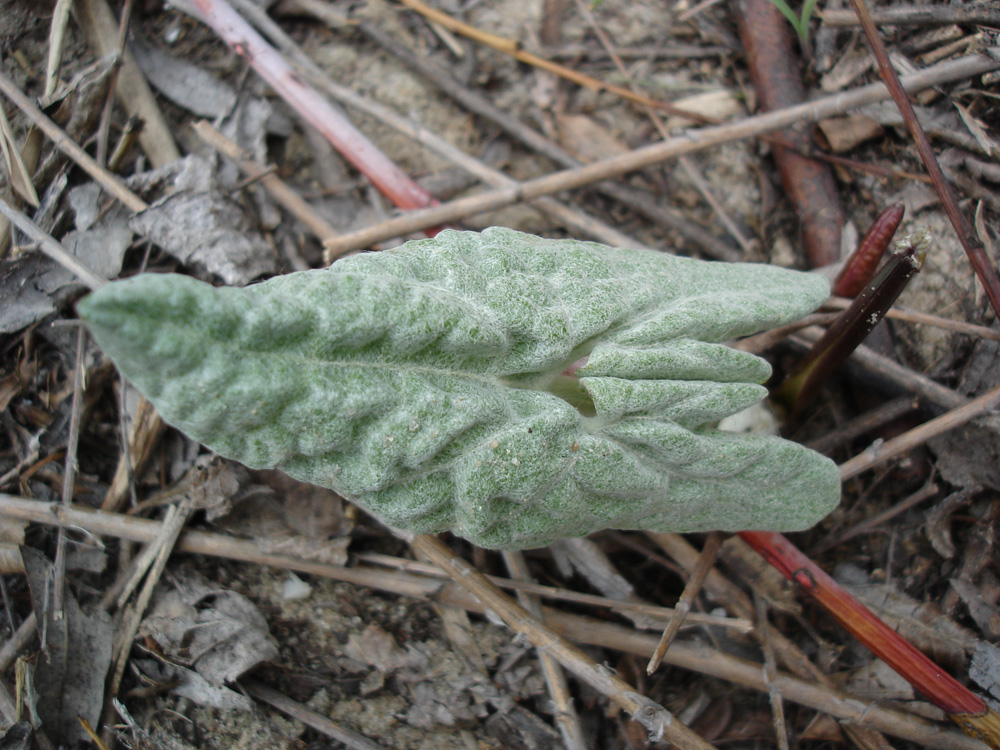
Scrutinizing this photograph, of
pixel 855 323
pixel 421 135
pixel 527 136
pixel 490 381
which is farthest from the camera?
pixel 527 136

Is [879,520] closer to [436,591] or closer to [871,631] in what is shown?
[871,631]

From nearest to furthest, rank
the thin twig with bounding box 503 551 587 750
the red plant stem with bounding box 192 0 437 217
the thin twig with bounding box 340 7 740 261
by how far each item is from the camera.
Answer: the thin twig with bounding box 503 551 587 750, the red plant stem with bounding box 192 0 437 217, the thin twig with bounding box 340 7 740 261

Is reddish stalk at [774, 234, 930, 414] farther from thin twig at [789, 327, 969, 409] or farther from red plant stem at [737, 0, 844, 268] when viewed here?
red plant stem at [737, 0, 844, 268]

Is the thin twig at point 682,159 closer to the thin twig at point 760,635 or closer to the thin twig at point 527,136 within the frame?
the thin twig at point 527,136

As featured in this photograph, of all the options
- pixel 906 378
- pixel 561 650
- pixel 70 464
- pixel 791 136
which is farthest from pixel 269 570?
pixel 791 136

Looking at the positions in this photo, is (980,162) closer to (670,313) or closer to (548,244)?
(670,313)

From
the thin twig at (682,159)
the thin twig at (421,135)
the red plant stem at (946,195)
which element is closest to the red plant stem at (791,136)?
the thin twig at (682,159)

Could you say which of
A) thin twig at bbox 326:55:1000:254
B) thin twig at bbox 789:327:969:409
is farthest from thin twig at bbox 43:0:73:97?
thin twig at bbox 789:327:969:409
